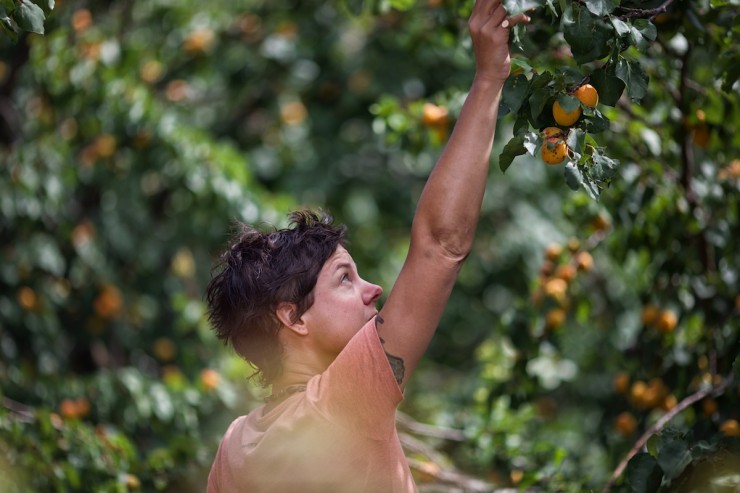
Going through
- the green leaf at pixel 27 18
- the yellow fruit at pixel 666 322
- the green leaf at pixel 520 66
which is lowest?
the yellow fruit at pixel 666 322

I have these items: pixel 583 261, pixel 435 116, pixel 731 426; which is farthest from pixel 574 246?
pixel 731 426

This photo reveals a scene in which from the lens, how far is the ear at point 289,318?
194cm

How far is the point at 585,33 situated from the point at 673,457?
0.86 m

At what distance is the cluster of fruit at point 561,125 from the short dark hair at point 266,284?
43 centimetres

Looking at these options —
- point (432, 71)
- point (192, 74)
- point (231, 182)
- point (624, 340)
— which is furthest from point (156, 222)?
point (624, 340)

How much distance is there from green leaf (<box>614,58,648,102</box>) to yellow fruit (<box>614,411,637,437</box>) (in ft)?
5.54

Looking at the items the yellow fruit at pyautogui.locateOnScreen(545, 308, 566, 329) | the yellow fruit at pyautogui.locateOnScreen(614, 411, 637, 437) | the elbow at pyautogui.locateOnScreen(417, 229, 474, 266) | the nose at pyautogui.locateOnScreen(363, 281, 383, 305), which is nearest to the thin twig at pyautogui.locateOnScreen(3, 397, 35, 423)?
the yellow fruit at pyautogui.locateOnScreen(545, 308, 566, 329)

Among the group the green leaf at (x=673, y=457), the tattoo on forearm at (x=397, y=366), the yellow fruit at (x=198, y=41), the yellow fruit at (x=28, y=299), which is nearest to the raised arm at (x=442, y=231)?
the tattoo on forearm at (x=397, y=366)

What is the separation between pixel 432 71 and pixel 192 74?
1.25 meters

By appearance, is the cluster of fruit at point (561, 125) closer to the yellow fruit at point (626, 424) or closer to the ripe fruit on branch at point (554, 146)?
the ripe fruit on branch at point (554, 146)

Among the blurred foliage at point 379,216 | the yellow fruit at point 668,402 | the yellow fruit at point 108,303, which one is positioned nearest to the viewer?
the blurred foliage at point 379,216

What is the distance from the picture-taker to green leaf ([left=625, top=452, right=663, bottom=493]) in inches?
85.4

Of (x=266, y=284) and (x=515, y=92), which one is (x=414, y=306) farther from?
(x=515, y=92)

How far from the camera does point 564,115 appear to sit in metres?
1.91
